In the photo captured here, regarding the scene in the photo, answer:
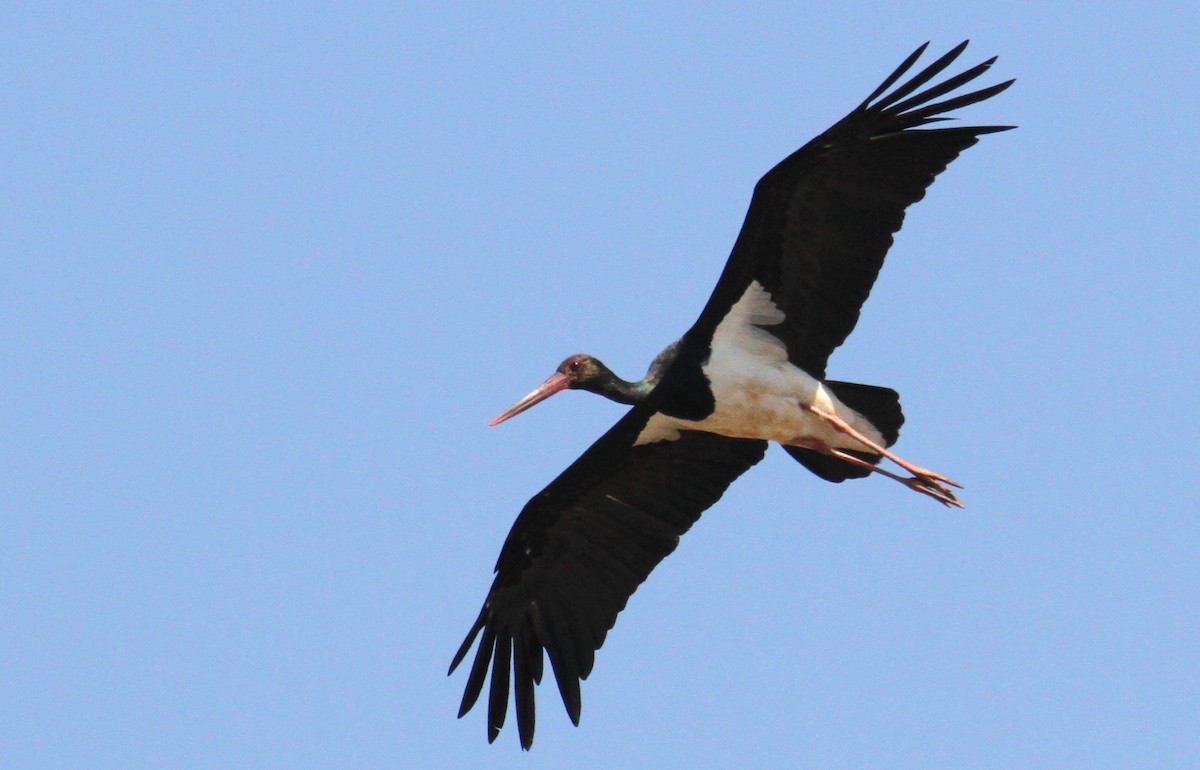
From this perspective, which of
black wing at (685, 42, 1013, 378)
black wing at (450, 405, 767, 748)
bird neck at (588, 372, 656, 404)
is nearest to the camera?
black wing at (685, 42, 1013, 378)

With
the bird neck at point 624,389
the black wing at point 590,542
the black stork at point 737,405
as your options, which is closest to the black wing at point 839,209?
the black stork at point 737,405

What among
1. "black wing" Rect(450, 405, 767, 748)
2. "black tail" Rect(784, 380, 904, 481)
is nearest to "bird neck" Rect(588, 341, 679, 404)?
"black wing" Rect(450, 405, 767, 748)

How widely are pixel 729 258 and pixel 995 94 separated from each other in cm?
194

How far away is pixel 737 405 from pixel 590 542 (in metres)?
1.63

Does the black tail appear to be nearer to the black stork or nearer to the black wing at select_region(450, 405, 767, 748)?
the black stork

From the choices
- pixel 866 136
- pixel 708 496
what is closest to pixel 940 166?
pixel 866 136

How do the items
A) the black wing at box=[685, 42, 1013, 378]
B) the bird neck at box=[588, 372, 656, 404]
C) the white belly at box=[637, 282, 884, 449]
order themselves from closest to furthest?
1. the black wing at box=[685, 42, 1013, 378]
2. the white belly at box=[637, 282, 884, 449]
3. the bird neck at box=[588, 372, 656, 404]

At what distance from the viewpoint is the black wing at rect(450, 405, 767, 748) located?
14438 mm

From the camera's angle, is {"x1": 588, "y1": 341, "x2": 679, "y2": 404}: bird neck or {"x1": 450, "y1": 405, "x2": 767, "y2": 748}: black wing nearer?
{"x1": 588, "y1": 341, "x2": 679, "y2": 404}: bird neck

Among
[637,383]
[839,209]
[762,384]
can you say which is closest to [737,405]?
[762,384]

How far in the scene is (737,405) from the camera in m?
13.7

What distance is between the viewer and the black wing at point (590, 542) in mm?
14438

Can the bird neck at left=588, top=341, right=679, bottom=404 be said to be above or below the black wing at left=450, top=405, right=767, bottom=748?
above

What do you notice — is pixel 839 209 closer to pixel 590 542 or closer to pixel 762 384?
pixel 762 384
